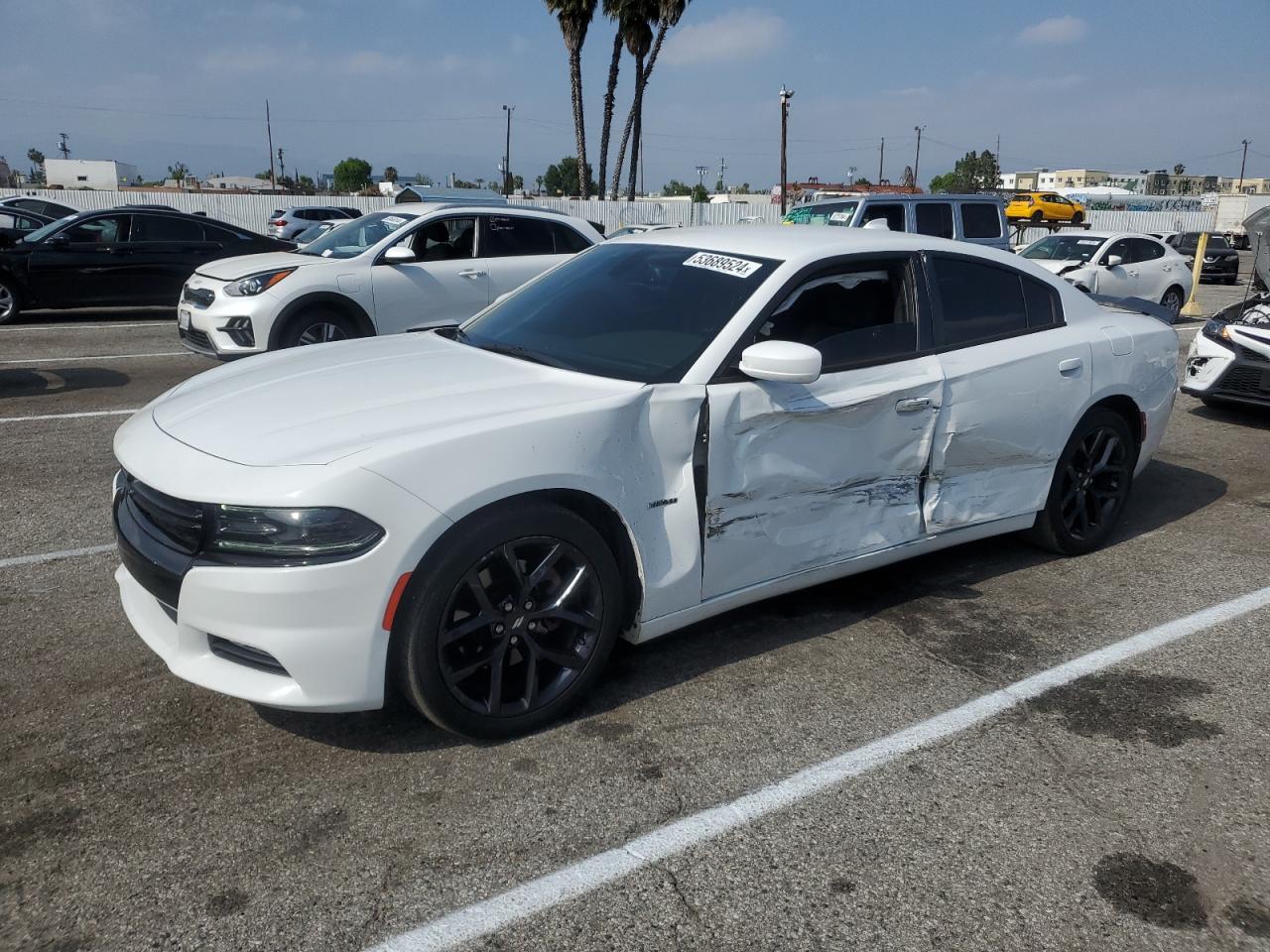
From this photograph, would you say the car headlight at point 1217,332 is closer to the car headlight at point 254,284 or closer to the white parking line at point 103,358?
Answer: the car headlight at point 254,284

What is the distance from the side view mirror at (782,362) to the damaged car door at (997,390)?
95 centimetres

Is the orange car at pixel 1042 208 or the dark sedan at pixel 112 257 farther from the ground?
the orange car at pixel 1042 208

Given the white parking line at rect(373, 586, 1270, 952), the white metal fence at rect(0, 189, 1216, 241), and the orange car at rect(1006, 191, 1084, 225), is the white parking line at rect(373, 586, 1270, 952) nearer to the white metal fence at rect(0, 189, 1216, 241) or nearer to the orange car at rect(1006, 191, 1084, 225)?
the white metal fence at rect(0, 189, 1216, 241)

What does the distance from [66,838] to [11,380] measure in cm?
783

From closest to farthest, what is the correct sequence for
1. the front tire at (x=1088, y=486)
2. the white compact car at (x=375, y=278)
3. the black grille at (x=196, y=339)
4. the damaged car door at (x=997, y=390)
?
the damaged car door at (x=997, y=390), the front tire at (x=1088, y=486), the white compact car at (x=375, y=278), the black grille at (x=196, y=339)

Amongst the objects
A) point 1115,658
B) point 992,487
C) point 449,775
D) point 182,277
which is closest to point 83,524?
point 449,775

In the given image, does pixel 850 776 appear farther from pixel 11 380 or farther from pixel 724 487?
pixel 11 380

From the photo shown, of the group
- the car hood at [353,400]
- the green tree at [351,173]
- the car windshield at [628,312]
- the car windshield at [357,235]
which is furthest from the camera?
the green tree at [351,173]

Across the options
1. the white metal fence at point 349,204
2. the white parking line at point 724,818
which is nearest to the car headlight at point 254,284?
the white parking line at point 724,818

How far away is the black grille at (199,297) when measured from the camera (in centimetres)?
897

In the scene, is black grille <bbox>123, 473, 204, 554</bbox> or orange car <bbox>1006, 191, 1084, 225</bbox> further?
orange car <bbox>1006, 191, 1084, 225</bbox>

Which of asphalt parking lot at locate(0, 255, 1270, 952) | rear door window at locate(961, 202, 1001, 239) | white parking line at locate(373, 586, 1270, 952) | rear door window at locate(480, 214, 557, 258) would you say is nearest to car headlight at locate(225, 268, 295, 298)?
rear door window at locate(480, 214, 557, 258)

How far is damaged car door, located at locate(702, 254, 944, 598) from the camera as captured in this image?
346 centimetres

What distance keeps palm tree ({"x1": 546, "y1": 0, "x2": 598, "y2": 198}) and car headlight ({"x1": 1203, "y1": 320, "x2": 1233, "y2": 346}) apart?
28.8 metres
